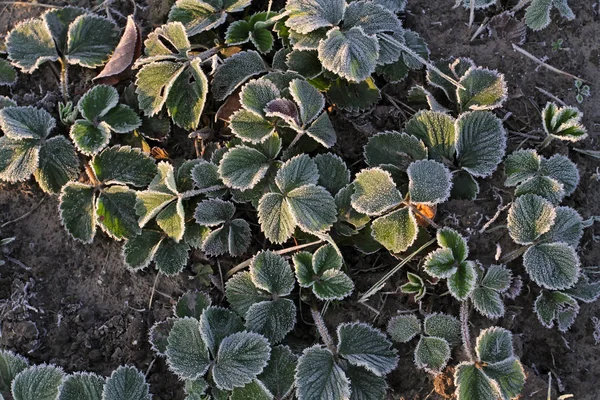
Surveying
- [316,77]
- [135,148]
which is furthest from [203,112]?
[316,77]

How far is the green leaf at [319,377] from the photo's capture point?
6.28 feet

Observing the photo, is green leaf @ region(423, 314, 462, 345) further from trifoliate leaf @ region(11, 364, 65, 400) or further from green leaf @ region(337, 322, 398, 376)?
trifoliate leaf @ region(11, 364, 65, 400)

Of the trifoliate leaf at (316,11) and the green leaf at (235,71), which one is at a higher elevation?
the trifoliate leaf at (316,11)

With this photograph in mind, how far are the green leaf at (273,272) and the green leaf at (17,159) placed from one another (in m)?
0.95

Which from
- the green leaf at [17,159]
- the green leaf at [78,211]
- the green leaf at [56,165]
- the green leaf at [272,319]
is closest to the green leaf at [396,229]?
the green leaf at [272,319]

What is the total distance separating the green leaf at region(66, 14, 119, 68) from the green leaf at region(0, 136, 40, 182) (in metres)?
0.40

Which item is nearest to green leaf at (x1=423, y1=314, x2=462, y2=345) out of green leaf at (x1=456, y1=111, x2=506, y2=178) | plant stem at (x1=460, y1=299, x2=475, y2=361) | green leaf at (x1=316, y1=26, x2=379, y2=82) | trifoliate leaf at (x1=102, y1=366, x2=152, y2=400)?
plant stem at (x1=460, y1=299, x2=475, y2=361)

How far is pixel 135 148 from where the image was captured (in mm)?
2307

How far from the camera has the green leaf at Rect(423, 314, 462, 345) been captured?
2.05 m

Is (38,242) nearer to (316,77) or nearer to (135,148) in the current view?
(135,148)

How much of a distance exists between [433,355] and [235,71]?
50.7 inches

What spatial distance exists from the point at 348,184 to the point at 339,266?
305 millimetres

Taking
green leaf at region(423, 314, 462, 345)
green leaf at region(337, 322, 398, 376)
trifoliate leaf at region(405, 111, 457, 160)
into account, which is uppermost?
trifoliate leaf at region(405, 111, 457, 160)

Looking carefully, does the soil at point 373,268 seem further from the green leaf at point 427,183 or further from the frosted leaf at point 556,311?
the green leaf at point 427,183
